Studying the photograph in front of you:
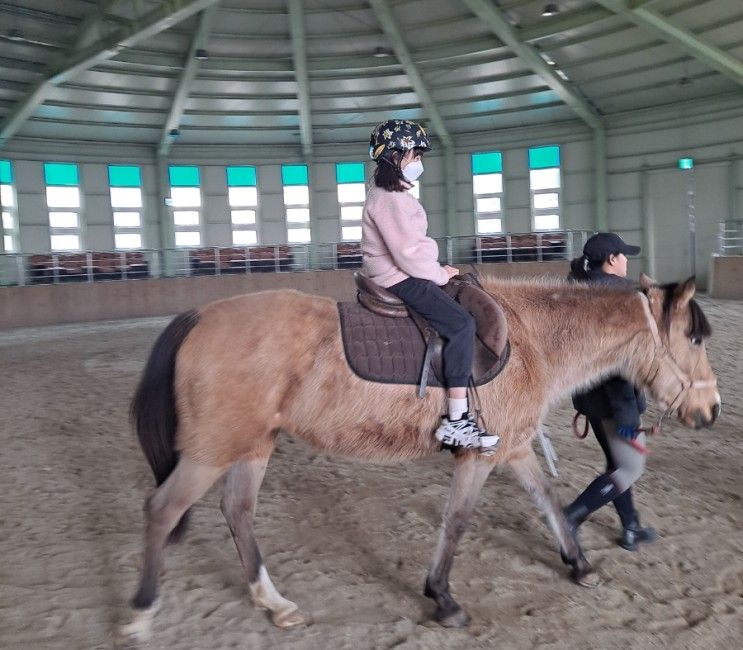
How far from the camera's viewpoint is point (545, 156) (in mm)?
20031

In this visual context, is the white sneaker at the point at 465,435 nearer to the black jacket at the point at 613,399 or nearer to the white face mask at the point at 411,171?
the black jacket at the point at 613,399

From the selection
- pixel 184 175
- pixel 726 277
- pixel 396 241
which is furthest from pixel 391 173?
pixel 184 175

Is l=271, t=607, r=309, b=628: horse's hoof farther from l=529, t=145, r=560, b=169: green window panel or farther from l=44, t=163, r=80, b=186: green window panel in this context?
l=529, t=145, r=560, b=169: green window panel

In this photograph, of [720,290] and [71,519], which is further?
[720,290]

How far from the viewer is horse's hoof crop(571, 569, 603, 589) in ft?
10.8

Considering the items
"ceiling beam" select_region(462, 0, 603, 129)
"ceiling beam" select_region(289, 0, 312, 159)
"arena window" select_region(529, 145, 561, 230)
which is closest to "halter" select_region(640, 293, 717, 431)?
"ceiling beam" select_region(462, 0, 603, 129)

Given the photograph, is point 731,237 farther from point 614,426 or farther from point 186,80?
point 614,426

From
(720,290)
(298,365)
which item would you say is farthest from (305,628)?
(720,290)

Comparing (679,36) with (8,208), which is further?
(8,208)

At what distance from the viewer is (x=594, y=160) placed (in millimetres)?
19359

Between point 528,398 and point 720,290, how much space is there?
1190cm

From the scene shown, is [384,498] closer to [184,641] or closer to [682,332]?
[184,641]

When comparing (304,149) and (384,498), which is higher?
(304,149)

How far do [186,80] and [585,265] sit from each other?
1600 centimetres
